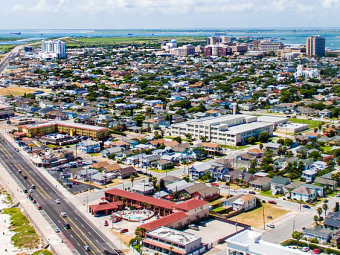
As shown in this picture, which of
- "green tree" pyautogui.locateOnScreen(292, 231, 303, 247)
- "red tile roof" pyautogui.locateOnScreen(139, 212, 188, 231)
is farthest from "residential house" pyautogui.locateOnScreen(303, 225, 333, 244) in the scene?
"red tile roof" pyautogui.locateOnScreen(139, 212, 188, 231)

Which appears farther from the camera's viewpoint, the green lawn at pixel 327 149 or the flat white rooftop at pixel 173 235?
the green lawn at pixel 327 149

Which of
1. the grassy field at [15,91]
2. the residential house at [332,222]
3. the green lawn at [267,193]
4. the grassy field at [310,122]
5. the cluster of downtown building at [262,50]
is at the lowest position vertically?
the green lawn at [267,193]

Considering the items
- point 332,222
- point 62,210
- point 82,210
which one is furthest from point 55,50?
point 332,222

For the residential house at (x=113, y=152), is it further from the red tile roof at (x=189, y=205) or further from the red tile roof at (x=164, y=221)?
the red tile roof at (x=164, y=221)

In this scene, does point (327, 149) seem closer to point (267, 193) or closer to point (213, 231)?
point (267, 193)

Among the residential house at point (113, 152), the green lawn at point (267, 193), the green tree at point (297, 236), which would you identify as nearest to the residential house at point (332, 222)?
the green tree at point (297, 236)

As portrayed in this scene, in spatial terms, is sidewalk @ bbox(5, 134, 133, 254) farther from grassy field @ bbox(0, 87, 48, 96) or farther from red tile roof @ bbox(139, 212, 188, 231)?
grassy field @ bbox(0, 87, 48, 96)

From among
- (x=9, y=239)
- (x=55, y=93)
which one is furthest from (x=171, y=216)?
(x=55, y=93)
